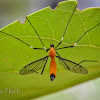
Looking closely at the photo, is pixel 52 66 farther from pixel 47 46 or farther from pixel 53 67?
pixel 47 46

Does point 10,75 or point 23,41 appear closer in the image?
point 23,41

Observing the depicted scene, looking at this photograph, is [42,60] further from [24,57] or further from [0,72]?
[0,72]

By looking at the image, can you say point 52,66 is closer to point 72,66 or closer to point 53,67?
point 53,67

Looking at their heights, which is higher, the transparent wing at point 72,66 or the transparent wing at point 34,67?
the transparent wing at point 34,67

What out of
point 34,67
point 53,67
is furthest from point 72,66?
point 34,67

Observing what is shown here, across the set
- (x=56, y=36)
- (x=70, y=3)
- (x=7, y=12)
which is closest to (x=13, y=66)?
(x=56, y=36)
